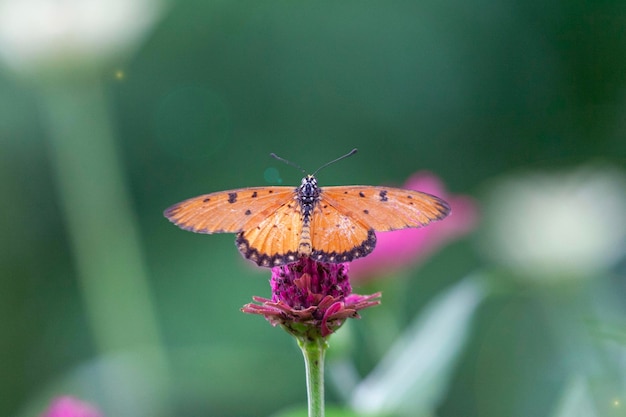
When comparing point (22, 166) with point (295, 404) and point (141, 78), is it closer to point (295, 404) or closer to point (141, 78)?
point (141, 78)

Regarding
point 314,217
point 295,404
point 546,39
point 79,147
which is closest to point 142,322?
point 79,147

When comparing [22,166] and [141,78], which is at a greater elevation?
[141,78]

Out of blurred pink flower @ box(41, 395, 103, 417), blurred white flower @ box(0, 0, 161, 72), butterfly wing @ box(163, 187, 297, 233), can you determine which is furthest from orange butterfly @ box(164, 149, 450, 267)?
blurred white flower @ box(0, 0, 161, 72)

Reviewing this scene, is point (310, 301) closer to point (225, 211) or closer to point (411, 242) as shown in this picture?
point (225, 211)

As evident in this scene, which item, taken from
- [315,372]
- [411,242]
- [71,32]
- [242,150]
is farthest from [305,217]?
[242,150]

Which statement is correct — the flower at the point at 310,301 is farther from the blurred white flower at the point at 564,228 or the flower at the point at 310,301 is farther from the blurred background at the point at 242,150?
the blurred background at the point at 242,150
